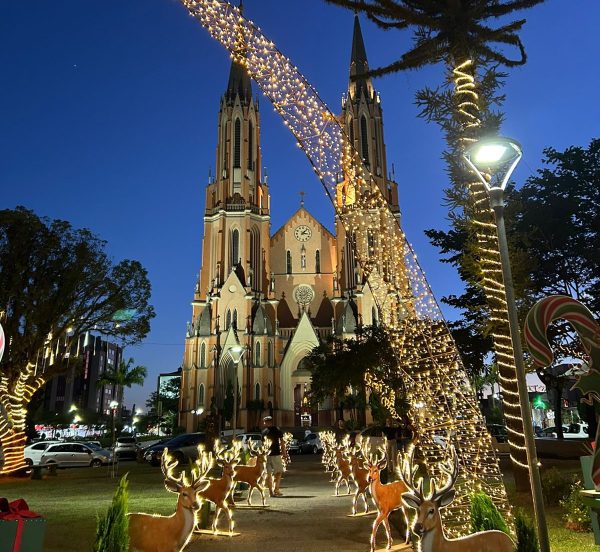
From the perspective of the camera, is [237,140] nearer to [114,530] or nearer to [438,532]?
[114,530]

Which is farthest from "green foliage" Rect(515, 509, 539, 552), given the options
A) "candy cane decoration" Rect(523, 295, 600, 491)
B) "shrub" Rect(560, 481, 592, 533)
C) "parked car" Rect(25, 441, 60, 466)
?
"parked car" Rect(25, 441, 60, 466)

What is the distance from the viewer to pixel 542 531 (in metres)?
5.10

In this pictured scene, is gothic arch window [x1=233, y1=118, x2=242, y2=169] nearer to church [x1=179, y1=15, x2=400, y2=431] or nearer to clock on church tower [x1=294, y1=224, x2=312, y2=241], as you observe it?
church [x1=179, y1=15, x2=400, y2=431]

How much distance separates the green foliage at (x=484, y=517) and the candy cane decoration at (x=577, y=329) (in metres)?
1.08

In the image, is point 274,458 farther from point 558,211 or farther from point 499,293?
point 558,211

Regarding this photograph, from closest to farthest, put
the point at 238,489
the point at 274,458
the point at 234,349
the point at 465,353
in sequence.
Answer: the point at 274,458, the point at 238,489, the point at 234,349, the point at 465,353

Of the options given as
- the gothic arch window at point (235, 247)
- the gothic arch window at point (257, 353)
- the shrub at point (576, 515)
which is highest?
the gothic arch window at point (235, 247)

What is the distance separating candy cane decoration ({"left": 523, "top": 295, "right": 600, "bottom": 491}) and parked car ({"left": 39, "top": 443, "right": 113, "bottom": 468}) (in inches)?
990

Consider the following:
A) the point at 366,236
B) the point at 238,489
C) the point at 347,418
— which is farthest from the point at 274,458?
the point at 347,418

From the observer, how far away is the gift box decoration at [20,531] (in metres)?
4.40

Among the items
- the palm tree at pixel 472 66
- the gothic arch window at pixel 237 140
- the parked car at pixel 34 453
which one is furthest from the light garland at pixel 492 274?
the gothic arch window at pixel 237 140

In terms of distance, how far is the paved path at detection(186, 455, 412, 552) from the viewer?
8.03 m

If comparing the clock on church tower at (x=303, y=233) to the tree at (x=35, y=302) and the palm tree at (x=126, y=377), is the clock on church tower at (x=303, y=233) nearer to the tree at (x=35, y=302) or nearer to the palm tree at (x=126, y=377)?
the palm tree at (x=126, y=377)

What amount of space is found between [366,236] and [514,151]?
4.01 meters
